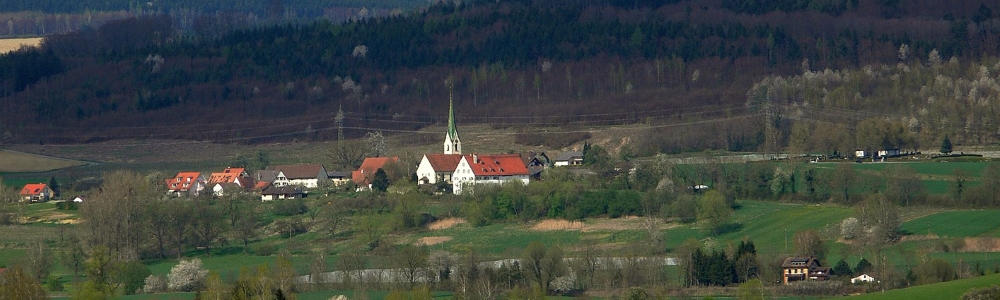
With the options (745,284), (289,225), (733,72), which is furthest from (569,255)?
(733,72)

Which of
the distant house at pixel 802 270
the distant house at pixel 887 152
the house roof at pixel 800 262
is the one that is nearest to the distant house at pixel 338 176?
the distant house at pixel 887 152

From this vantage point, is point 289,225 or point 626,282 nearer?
point 626,282

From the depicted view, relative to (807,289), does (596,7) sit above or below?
above

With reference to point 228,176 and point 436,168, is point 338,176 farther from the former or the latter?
point 436,168

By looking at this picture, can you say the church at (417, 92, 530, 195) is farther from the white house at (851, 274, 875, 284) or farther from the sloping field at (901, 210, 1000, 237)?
the white house at (851, 274, 875, 284)

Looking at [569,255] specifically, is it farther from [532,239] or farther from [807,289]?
[807,289]

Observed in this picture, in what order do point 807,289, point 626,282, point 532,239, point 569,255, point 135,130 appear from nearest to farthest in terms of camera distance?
point 807,289
point 626,282
point 569,255
point 532,239
point 135,130
